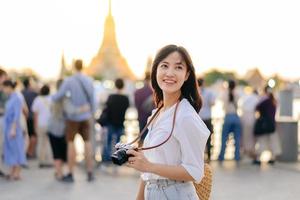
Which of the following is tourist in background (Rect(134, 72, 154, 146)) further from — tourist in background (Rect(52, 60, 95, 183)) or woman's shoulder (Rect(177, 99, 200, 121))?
woman's shoulder (Rect(177, 99, 200, 121))

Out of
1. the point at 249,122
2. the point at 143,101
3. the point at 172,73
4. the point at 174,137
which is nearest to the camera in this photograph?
the point at 174,137

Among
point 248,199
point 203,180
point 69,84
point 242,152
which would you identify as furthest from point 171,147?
point 242,152

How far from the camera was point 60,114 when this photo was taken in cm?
940

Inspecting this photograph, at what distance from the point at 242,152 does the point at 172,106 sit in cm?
987

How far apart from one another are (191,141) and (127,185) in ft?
22.5

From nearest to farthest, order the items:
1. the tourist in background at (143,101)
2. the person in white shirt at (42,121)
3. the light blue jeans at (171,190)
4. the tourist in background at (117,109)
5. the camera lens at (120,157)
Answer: the camera lens at (120,157), the light blue jeans at (171,190), the tourist in background at (143,101), the tourist in background at (117,109), the person in white shirt at (42,121)

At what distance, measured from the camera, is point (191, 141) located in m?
2.67

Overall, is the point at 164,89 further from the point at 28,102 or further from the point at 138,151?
the point at 28,102

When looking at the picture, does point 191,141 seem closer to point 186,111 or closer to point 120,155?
point 186,111

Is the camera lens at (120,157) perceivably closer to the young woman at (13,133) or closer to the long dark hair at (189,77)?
the long dark hair at (189,77)

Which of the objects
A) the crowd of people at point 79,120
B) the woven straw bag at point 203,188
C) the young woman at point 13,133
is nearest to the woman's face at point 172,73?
the woven straw bag at point 203,188

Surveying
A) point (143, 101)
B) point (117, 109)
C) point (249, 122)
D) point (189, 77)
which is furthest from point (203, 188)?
point (249, 122)

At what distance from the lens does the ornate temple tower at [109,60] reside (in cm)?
12181

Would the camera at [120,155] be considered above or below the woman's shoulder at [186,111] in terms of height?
below
